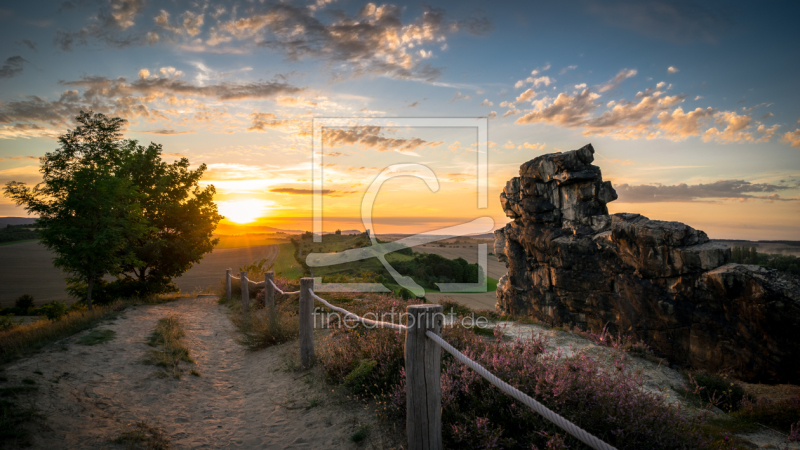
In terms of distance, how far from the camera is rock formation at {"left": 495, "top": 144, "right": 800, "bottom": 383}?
17766 mm

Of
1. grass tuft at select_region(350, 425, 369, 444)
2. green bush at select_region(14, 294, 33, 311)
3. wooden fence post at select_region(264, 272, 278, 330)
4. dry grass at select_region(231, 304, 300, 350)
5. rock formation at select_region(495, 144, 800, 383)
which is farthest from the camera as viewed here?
green bush at select_region(14, 294, 33, 311)

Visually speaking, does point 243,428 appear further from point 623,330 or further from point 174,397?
point 623,330

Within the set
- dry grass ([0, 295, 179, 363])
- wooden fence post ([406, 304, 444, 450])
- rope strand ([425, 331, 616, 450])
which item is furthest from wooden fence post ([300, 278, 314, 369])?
dry grass ([0, 295, 179, 363])

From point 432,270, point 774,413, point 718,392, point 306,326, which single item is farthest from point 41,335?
point 432,270

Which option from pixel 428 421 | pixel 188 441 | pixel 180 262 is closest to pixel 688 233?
pixel 428 421

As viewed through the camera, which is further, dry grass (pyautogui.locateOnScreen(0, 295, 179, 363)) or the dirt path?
dry grass (pyautogui.locateOnScreen(0, 295, 179, 363))

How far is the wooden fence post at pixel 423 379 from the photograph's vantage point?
2992 millimetres

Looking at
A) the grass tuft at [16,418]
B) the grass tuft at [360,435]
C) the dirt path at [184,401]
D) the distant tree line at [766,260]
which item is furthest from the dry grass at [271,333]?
the distant tree line at [766,260]

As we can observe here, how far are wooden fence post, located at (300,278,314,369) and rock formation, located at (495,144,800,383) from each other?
1034cm

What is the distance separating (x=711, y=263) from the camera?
2041 centimetres

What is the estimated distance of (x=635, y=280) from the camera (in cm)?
2534

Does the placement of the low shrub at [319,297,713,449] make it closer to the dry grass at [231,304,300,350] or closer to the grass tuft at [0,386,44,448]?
the grass tuft at [0,386,44,448]

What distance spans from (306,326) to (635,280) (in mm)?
27496

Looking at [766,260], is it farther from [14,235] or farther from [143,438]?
[14,235]
